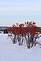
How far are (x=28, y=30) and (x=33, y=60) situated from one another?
614 cm

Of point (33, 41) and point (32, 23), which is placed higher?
point (32, 23)

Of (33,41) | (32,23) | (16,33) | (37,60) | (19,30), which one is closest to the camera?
(37,60)

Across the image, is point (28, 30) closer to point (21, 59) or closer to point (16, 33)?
point (16, 33)

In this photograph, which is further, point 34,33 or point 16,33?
point 16,33

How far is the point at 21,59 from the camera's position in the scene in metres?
7.53

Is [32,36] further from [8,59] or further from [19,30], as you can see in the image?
[8,59]

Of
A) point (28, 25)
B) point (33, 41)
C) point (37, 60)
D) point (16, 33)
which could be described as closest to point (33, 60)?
point (37, 60)

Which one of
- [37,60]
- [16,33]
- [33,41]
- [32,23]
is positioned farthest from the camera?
[16,33]

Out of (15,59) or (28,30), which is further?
(28,30)

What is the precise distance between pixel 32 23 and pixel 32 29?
0.92m

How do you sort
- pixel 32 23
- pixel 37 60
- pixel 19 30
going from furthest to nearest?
pixel 19 30, pixel 32 23, pixel 37 60

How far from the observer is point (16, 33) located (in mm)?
16031

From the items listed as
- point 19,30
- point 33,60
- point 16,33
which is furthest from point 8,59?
point 16,33

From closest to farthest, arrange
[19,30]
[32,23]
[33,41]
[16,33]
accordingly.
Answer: [33,41] < [32,23] < [19,30] < [16,33]
